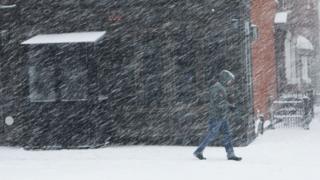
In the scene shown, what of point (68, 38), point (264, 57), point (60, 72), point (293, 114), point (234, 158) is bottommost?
point (293, 114)

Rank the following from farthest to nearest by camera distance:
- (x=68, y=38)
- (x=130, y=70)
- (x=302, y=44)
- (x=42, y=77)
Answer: (x=302, y=44)
(x=42, y=77)
(x=130, y=70)
(x=68, y=38)

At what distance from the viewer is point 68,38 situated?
1566 centimetres

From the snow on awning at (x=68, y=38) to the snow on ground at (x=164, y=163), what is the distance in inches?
105

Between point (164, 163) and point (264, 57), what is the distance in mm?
8521

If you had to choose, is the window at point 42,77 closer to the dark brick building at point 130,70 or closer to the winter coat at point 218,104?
the dark brick building at point 130,70

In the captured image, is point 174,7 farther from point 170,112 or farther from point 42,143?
point 42,143

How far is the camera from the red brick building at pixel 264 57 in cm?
1798

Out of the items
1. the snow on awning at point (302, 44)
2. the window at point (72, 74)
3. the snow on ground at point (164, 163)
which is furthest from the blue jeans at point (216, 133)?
the snow on awning at point (302, 44)

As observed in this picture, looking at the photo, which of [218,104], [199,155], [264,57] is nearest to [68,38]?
[218,104]

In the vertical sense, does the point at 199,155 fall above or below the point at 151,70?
below

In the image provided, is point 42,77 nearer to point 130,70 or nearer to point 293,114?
point 130,70

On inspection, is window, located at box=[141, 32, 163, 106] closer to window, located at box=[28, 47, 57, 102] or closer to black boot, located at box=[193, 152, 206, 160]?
window, located at box=[28, 47, 57, 102]

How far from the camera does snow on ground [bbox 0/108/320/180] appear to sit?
11.4 m

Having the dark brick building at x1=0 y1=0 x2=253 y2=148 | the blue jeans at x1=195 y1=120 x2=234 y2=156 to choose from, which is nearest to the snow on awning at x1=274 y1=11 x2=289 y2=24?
the dark brick building at x1=0 y1=0 x2=253 y2=148
